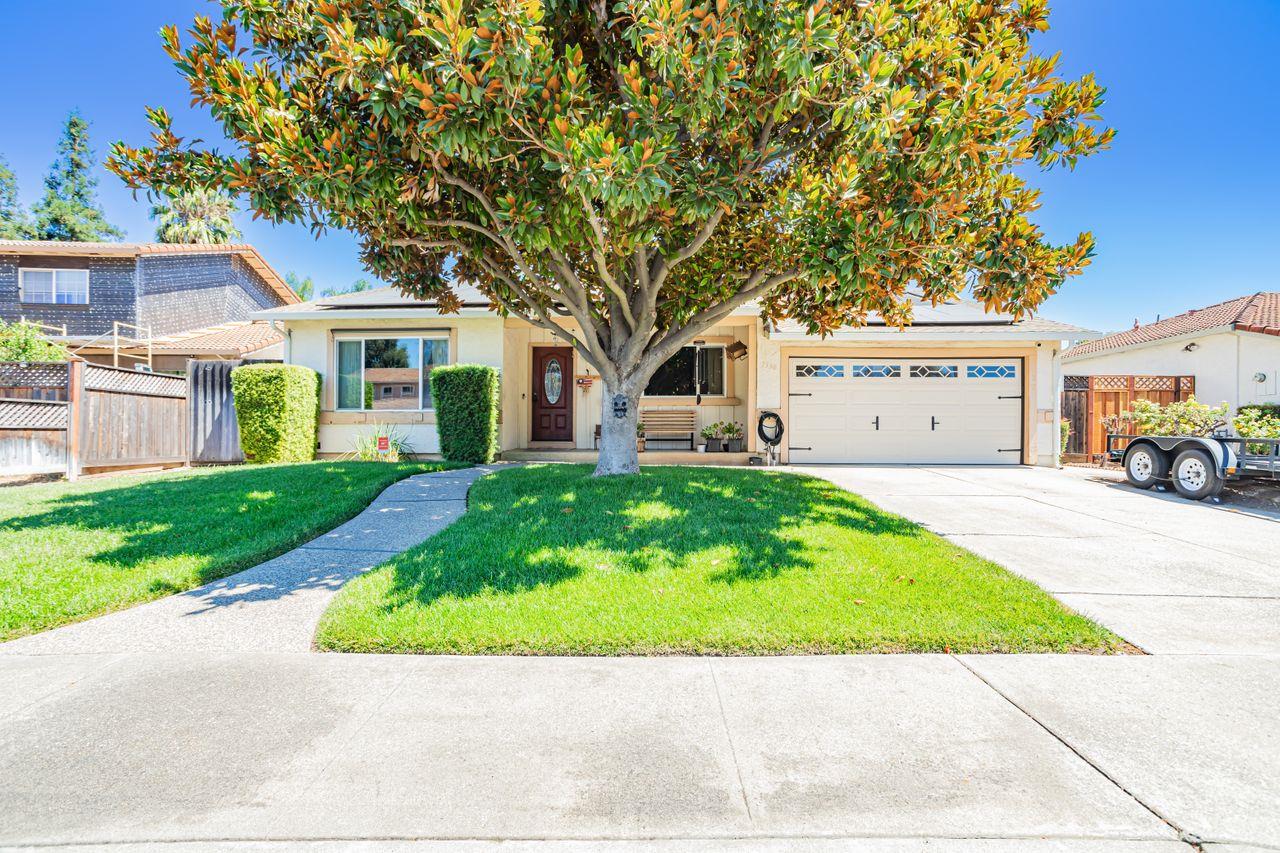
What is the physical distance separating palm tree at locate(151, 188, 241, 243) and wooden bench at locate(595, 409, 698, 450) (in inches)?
937

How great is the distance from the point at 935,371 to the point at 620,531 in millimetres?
9492

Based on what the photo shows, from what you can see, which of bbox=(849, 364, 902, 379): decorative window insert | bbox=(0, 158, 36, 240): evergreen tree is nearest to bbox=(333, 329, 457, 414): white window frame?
bbox=(849, 364, 902, 379): decorative window insert

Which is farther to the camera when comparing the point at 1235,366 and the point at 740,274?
the point at 1235,366

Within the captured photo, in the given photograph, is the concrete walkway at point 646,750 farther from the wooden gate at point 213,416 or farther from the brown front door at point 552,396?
the brown front door at point 552,396

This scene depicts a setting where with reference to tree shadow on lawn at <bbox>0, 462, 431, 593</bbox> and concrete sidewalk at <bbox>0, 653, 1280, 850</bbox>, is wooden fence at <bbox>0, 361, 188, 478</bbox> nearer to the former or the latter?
A: tree shadow on lawn at <bbox>0, 462, 431, 593</bbox>

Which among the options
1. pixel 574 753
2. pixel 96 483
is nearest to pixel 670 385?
pixel 96 483

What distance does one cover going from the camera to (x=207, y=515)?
602cm

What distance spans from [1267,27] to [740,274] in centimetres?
1040

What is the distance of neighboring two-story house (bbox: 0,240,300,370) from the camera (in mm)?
17469

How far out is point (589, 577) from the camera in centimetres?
427

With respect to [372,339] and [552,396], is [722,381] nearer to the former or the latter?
[552,396]

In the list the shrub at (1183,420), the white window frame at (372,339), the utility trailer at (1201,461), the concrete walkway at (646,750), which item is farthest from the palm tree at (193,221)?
the shrub at (1183,420)

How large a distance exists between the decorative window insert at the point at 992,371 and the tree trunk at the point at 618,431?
324 inches

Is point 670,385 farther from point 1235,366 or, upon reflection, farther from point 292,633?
point 1235,366
